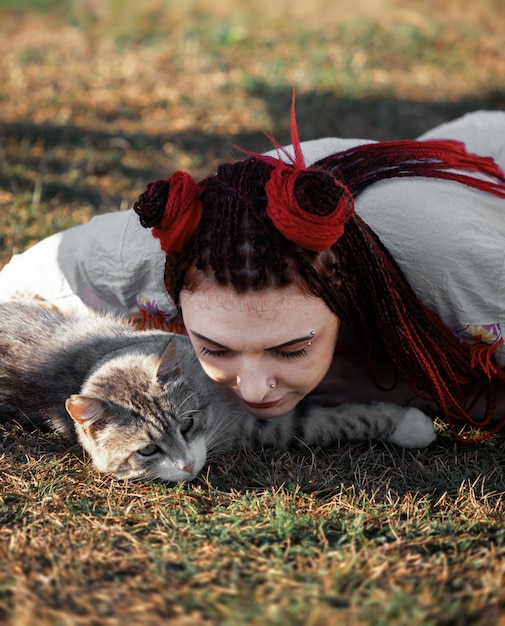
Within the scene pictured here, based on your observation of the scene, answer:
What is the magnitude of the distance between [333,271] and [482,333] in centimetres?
54

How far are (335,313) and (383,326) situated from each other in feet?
0.67

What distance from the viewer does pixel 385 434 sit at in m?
2.48

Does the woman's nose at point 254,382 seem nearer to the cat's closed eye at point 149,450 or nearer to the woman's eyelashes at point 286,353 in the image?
the woman's eyelashes at point 286,353

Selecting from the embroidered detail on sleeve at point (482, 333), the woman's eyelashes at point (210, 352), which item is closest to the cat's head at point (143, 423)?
the woman's eyelashes at point (210, 352)

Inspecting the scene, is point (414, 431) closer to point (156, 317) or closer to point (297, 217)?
point (297, 217)

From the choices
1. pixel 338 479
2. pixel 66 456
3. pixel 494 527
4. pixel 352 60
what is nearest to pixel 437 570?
pixel 494 527

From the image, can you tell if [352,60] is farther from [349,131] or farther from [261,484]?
[261,484]

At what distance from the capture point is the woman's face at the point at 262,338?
6.69ft

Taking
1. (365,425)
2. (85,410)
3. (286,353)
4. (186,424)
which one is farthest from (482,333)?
(85,410)

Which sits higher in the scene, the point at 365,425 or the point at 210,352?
the point at 210,352

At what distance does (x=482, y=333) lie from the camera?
7.55 feet

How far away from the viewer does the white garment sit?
226 cm

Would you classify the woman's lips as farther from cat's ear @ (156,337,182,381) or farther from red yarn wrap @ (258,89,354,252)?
red yarn wrap @ (258,89,354,252)

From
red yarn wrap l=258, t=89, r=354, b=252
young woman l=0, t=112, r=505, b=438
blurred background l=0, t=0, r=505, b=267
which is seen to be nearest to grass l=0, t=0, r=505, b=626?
blurred background l=0, t=0, r=505, b=267
